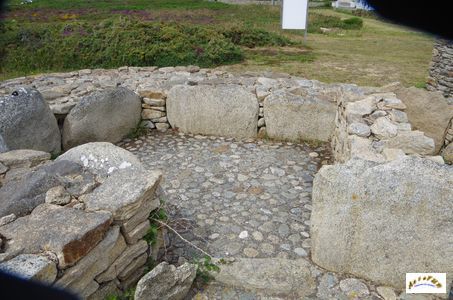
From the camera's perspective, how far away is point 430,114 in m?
4.88

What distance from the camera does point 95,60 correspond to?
11.7 m

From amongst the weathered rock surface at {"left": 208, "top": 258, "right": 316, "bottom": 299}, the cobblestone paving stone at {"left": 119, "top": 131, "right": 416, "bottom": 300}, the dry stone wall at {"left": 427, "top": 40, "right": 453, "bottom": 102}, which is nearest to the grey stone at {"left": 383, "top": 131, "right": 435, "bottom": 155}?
the cobblestone paving stone at {"left": 119, "top": 131, "right": 416, "bottom": 300}

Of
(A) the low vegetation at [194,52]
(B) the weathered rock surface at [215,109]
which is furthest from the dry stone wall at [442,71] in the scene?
(B) the weathered rock surface at [215,109]

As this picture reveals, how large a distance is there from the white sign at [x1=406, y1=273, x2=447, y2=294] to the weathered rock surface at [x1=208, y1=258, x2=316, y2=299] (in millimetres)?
785

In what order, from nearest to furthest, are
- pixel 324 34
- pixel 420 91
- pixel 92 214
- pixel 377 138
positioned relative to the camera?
1. pixel 92 214
2. pixel 377 138
3. pixel 420 91
4. pixel 324 34

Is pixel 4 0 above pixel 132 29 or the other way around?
above

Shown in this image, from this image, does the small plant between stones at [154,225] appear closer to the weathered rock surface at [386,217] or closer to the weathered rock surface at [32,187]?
the weathered rock surface at [32,187]

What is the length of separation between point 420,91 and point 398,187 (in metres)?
2.71

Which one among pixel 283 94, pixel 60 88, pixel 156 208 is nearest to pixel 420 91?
pixel 283 94

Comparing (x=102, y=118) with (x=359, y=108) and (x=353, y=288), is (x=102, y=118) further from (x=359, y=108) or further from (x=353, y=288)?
(x=353, y=288)

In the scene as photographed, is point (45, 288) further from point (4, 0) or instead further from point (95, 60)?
point (95, 60)

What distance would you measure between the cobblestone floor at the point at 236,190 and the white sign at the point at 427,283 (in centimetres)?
95

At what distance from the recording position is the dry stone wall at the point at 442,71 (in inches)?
363

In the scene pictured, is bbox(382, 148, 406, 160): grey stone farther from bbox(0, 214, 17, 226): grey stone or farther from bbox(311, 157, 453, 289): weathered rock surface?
bbox(0, 214, 17, 226): grey stone
